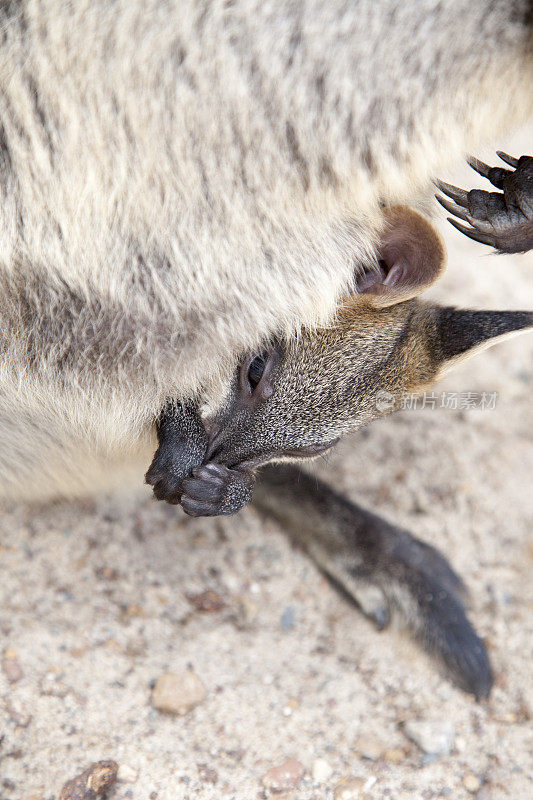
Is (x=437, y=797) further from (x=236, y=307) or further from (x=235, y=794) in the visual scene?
(x=236, y=307)

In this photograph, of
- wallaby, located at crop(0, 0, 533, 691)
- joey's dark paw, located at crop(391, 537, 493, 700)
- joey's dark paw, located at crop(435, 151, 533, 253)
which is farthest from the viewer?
joey's dark paw, located at crop(391, 537, 493, 700)

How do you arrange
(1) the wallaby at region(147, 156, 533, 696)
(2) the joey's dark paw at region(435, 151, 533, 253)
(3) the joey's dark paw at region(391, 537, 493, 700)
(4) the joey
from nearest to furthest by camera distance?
1. (2) the joey's dark paw at region(435, 151, 533, 253)
2. (1) the wallaby at region(147, 156, 533, 696)
3. (4) the joey
4. (3) the joey's dark paw at region(391, 537, 493, 700)

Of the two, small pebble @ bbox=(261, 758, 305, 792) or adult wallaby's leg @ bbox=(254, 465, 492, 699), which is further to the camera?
adult wallaby's leg @ bbox=(254, 465, 492, 699)

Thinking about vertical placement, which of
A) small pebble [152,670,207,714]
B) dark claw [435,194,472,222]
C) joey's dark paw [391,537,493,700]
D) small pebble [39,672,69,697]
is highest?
dark claw [435,194,472,222]

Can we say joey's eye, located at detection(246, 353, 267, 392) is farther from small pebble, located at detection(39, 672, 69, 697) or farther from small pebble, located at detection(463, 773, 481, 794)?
small pebble, located at detection(463, 773, 481, 794)

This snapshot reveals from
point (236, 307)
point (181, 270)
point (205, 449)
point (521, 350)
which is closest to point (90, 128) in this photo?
point (181, 270)

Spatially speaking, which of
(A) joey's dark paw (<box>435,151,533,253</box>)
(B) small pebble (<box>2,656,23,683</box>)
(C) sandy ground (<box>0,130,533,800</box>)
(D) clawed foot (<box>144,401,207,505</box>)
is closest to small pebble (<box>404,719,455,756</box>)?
(C) sandy ground (<box>0,130,533,800</box>)

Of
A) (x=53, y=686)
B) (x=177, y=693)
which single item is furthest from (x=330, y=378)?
(x=53, y=686)

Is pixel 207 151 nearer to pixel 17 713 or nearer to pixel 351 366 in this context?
pixel 351 366

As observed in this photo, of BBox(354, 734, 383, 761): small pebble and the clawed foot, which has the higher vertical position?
the clawed foot
